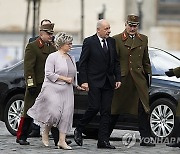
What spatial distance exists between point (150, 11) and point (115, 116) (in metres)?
61.5

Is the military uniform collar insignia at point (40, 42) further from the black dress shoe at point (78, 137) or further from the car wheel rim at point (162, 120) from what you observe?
the car wheel rim at point (162, 120)

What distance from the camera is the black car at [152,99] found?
13688 millimetres

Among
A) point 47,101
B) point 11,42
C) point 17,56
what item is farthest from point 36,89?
point 11,42

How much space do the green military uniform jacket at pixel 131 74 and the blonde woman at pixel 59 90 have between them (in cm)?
83

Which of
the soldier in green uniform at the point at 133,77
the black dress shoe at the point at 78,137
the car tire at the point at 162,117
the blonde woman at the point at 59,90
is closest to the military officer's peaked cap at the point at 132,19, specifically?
the soldier in green uniform at the point at 133,77

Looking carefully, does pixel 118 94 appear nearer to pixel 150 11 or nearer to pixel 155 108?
pixel 155 108

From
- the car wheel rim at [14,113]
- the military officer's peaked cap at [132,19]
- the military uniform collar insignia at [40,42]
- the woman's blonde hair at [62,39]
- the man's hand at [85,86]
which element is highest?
the military officer's peaked cap at [132,19]

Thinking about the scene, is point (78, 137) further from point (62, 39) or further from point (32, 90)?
point (62, 39)

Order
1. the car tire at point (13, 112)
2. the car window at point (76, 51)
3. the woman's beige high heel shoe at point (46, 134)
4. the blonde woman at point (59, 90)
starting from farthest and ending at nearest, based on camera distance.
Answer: the car tire at point (13, 112), the car window at point (76, 51), the woman's beige high heel shoe at point (46, 134), the blonde woman at point (59, 90)

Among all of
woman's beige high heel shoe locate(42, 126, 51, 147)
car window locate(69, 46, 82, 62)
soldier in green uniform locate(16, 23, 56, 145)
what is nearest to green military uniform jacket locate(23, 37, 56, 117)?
soldier in green uniform locate(16, 23, 56, 145)

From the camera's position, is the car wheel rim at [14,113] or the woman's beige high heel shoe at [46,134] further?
the car wheel rim at [14,113]

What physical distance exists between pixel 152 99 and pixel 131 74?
48.5 inches

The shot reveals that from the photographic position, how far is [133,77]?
12.7 m

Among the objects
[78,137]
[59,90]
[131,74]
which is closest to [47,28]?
[59,90]
